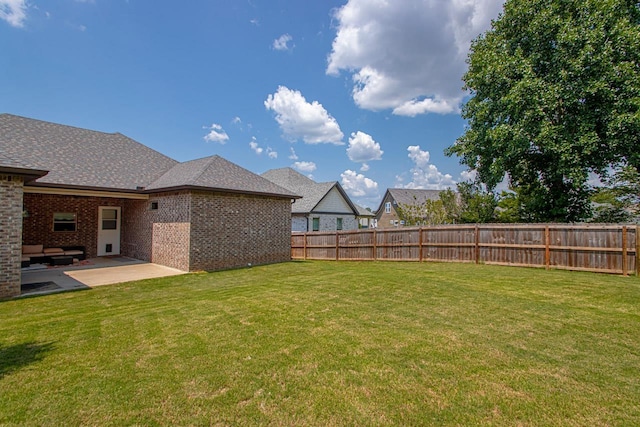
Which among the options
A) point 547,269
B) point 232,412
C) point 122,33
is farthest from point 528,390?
point 122,33

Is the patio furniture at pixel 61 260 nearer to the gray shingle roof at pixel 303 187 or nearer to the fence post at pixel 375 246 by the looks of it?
the fence post at pixel 375 246

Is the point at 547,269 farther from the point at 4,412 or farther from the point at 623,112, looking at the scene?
the point at 4,412

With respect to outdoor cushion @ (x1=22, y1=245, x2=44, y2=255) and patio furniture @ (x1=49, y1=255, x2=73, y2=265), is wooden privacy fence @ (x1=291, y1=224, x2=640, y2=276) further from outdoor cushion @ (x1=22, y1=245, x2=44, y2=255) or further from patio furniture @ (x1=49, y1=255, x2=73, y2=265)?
outdoor cushion @ (x1=22, y1=245, x2=44, y2=255)

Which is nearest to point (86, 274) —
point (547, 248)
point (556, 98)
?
point (547, 248)

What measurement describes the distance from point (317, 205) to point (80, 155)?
48.5 ft

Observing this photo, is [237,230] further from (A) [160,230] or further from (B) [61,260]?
(B) [61,260]

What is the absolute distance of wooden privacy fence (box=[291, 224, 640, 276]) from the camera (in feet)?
32.3

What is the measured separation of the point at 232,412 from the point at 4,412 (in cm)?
215

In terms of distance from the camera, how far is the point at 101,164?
1368 centimetres

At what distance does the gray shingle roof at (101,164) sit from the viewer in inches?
460

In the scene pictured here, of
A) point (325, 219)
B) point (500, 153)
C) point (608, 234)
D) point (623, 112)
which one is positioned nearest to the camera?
point (608, 234)

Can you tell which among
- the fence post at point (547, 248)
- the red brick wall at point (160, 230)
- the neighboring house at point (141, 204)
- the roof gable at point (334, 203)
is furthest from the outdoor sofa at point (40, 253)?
the fence post at point (547, 248)

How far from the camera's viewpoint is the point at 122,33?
39.5 feet

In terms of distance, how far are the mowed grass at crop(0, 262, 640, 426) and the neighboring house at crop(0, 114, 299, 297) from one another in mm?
4478
